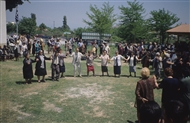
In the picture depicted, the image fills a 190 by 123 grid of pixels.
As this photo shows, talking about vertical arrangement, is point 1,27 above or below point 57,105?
above

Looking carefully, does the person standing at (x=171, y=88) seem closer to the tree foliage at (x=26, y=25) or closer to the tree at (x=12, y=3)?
the tree at (x=12, y=3)

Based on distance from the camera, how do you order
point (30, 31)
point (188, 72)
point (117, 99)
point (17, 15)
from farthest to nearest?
point (30, 31) → point (17, 15) → point (117, 99) → point (188, 72)

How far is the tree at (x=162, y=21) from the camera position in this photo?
3139 cm

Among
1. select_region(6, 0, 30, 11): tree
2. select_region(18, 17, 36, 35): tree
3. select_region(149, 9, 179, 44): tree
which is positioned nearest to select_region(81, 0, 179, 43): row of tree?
select_region(149, 9, 179, 44): tree

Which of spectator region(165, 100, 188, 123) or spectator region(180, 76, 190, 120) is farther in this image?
spectator region(180, 76, 190, 120)

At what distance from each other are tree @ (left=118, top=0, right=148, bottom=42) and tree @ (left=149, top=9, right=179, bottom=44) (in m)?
1.74

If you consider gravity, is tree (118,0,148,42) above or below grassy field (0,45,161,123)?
above

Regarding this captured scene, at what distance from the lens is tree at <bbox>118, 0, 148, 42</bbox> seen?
31.3 m

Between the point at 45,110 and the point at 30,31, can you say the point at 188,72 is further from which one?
the point at 30,31

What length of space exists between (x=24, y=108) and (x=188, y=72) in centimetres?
598

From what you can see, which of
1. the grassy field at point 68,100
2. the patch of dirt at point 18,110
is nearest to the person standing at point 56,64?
the grassy field at point 68,100

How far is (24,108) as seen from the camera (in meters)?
7.23

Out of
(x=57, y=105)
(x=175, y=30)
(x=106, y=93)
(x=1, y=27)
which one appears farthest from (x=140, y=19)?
(x=57, y=105)

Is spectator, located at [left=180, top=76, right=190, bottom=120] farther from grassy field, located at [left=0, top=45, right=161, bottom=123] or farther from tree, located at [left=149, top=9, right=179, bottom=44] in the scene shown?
tree, located at [left=149, top=9, right=179, bottom=44]
